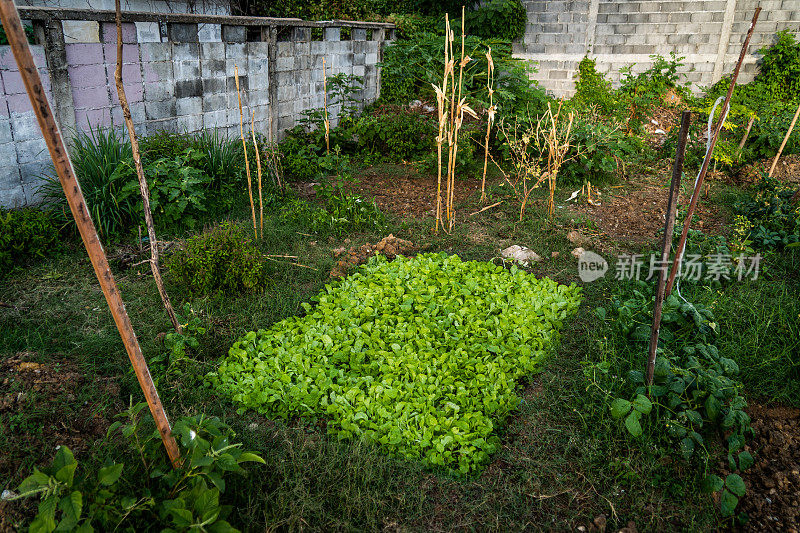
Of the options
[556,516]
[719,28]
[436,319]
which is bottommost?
[556,516]

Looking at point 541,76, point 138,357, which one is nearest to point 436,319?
point 138,357

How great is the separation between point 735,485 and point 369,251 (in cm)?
302

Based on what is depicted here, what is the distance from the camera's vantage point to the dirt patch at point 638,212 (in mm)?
4910

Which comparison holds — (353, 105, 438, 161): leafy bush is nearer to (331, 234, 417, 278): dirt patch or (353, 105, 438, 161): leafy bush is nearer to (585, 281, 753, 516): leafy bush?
(331, 234, 417, 278): dirt patch

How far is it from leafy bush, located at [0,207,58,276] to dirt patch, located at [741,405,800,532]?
495 cm

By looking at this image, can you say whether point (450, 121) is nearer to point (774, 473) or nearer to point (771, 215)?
point (771, 215)

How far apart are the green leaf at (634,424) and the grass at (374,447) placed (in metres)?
0.11

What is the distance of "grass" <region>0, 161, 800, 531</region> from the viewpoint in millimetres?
2070

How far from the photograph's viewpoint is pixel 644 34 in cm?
882

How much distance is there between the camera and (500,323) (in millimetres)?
3266

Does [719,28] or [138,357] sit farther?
[719,28]

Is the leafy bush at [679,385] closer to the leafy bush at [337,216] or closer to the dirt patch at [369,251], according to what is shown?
the dirt patch at [369,251]

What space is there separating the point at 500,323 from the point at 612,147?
3.85 meters

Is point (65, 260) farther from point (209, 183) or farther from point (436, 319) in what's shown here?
point (436, 319)
